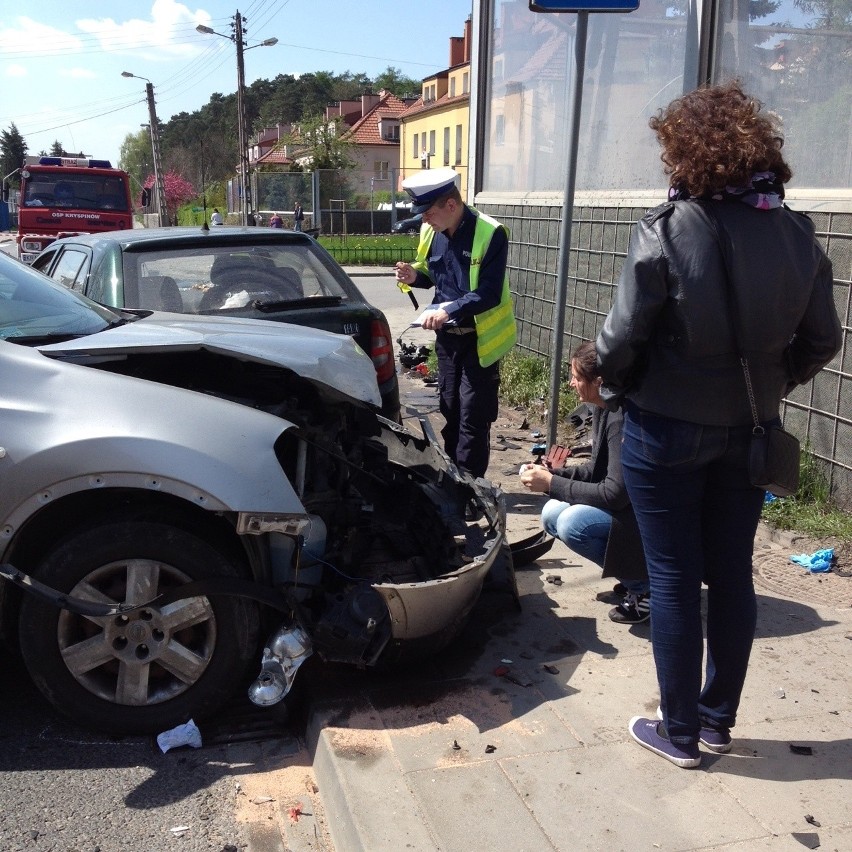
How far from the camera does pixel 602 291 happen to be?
24.7ft

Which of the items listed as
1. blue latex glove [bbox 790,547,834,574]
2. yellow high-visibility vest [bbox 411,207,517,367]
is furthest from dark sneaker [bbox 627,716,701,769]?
yellow high-visibility vest [bbox 411,207,517,367]

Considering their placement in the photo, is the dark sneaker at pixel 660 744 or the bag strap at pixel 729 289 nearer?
the bag strap at pixel 729 289

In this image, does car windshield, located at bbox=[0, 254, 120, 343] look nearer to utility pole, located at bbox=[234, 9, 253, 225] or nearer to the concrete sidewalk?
the concrete sidewalk

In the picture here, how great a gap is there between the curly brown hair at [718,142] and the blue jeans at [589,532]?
5.37 ft

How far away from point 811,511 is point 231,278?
338 cm

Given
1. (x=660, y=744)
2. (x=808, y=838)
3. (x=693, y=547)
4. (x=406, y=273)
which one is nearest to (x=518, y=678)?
(x=660, y=744)

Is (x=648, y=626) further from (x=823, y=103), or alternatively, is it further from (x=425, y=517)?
Answer: (x=823, y=103)

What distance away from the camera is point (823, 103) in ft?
18.0

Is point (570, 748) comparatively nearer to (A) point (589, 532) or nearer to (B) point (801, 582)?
(A) point (589, 532)

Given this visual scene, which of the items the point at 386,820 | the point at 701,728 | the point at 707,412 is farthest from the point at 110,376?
the point at 701,728

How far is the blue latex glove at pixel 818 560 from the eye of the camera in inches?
180

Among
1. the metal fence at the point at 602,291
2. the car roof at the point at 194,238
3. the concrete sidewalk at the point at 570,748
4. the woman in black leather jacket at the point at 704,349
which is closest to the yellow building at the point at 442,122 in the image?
the metal fence at the point at 602,291

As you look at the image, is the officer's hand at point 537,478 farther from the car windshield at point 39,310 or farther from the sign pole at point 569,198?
the car windshield at point 39,310

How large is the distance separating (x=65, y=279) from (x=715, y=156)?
4558mm
